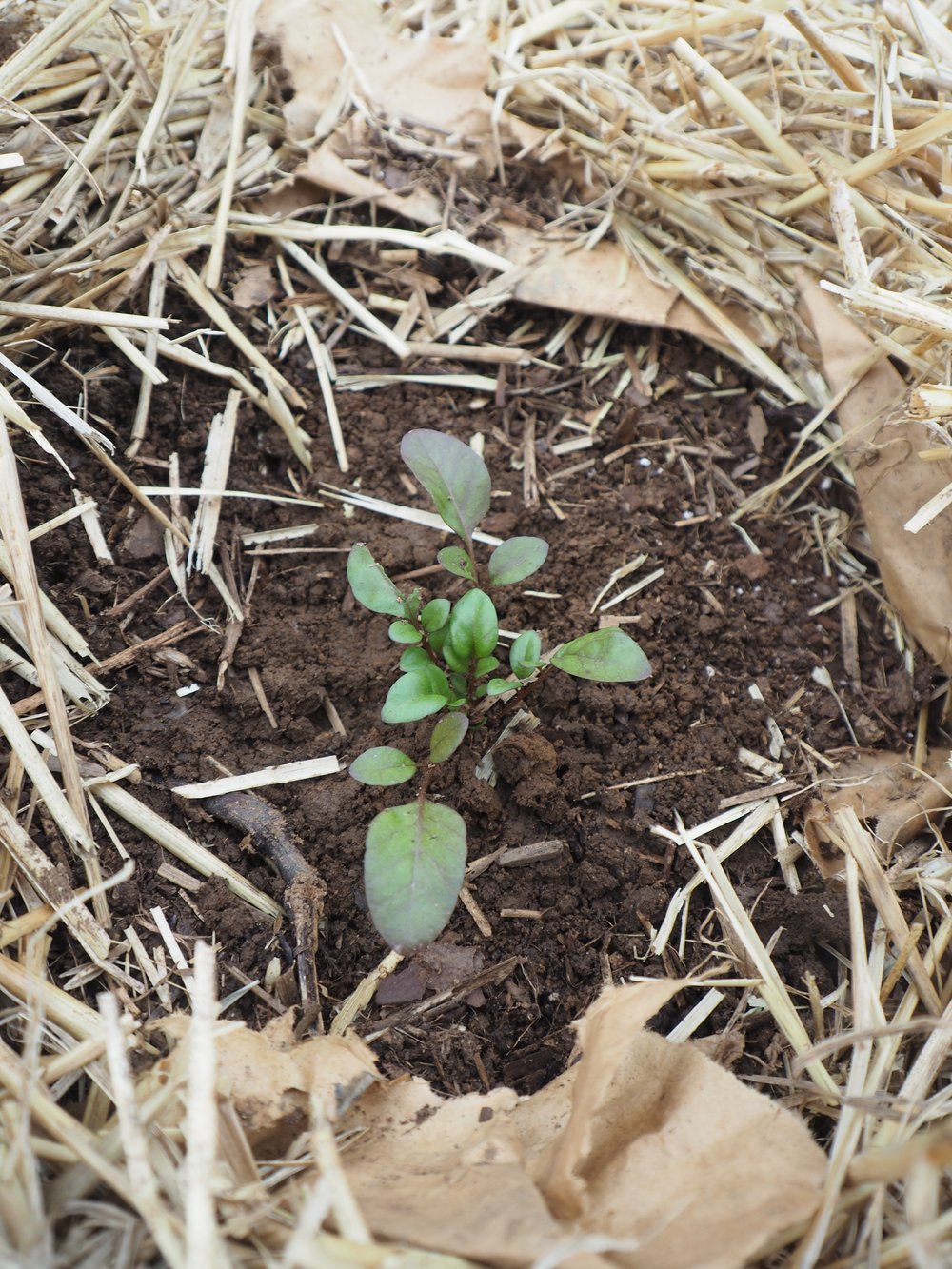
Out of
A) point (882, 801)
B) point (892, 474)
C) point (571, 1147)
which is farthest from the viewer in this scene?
point (892, 474)

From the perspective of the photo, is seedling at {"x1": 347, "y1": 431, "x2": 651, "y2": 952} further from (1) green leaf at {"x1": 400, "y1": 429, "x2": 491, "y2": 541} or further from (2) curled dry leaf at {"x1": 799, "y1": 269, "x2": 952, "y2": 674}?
(2) curled dry leaf at {"x1": 799, "y1": 269, "x2": 952, "y2": 674}

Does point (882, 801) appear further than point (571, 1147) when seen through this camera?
Yes

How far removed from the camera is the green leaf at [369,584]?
61.1 inches

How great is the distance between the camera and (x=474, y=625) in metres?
1.51

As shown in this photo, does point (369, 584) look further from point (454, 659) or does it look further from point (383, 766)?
point (383, 766)

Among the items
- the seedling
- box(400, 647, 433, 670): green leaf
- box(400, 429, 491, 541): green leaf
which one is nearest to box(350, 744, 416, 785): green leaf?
the seedling

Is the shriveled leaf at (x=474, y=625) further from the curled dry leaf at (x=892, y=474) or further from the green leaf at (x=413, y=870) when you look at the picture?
the curled dry leaf at (x=892, y=474)

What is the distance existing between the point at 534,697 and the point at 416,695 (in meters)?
0.33

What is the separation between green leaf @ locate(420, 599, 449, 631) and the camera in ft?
5.18


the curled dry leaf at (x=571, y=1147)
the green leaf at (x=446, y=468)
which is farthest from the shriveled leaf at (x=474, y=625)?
the curled dry leaf at (x=571, y=1147)

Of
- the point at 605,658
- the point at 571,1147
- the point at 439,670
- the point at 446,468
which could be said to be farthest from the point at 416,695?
the point at 571,1147

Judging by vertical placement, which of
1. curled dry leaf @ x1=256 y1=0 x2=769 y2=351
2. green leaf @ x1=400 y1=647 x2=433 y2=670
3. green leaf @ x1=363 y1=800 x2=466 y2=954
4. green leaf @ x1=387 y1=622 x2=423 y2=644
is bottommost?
green leaf @ x1=363 y1=800 x2=466 y2=954

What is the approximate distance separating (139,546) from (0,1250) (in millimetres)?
1155

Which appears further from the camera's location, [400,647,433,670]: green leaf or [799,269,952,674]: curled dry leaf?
[799,269,952,674]: curled dry leaf
